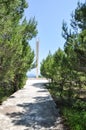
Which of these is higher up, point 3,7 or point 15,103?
point 3,7

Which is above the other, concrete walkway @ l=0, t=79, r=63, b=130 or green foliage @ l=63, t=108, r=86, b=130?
green foliage @ l=63, t=108, r=86, b=130

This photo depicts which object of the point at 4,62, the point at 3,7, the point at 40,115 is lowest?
the point at 40,115

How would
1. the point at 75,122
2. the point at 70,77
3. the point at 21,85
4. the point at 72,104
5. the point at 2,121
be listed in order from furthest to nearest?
the point at 21,85 < the point at 72,104 < the point at 70,77 < the point at 2,121 < the point at 75,122

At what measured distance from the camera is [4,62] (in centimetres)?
1313

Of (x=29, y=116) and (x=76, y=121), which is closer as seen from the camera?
(x=76, y=121)

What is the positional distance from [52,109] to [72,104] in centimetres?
167

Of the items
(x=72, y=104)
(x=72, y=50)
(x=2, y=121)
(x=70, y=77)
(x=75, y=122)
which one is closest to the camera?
(x=75, y=122)

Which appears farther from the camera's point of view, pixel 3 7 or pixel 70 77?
pixel 70 77

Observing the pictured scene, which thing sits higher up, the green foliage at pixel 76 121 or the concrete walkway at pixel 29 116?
the green foliage at pixel 76 121

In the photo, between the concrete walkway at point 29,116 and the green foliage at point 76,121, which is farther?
the concrete walkway at point 29,116

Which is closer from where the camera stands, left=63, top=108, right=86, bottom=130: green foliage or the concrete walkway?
left=63, top=108, right=86, bottom=130: green foliage

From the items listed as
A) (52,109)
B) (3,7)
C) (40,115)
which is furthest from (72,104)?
(3,7)

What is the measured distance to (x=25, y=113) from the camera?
13.4 meters

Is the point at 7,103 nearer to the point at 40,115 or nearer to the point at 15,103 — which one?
the point at 15,103
